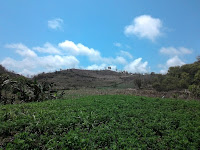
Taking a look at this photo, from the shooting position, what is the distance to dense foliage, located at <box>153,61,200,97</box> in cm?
1401

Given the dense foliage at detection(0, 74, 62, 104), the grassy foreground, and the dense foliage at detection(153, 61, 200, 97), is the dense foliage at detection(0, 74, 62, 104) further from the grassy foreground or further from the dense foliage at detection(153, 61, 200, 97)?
the dense foliage at detection(153, 61, 200, 97)

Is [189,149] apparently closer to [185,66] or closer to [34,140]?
[34,140]

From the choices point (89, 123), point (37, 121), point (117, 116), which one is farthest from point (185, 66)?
point (37, 121)

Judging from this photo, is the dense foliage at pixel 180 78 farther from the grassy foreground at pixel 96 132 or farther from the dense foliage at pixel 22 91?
the dense foliage at pixel 22 91

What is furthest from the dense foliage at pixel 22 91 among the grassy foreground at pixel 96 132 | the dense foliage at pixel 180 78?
the dense foliage at pixel 180 78

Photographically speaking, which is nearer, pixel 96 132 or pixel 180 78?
pixel 96 132

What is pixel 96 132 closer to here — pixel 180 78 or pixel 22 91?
pixel 22 91

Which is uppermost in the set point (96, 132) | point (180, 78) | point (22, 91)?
point (180, 78)

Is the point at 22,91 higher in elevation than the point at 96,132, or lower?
higher

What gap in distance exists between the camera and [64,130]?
3693 millimetres

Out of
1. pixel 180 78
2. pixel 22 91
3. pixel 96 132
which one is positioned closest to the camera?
pixel 96 132

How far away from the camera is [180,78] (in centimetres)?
1507

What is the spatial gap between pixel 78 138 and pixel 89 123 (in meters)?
0.87

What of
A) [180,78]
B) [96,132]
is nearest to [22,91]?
[96,132]
